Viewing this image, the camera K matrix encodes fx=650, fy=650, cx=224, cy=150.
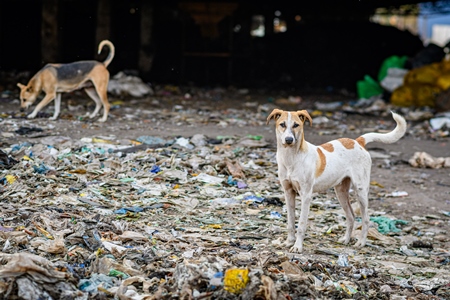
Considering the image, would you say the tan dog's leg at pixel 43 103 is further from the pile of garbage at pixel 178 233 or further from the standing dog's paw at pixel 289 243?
the standing dog's paw at pixel 289 243

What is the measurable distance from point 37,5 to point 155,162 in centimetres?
1091

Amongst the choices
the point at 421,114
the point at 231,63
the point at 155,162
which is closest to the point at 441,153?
the point at 421,114

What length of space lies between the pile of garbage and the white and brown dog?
236 millimetres

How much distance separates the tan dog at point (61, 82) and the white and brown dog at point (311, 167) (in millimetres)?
5574

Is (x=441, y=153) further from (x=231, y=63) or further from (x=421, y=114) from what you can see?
(x=231, y=63)

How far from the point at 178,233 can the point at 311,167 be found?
1.16 m

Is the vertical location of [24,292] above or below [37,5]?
below

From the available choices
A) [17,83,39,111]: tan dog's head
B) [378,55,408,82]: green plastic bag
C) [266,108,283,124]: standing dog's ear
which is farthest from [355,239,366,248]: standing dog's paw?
[378,55,408,82]: green plastic bag

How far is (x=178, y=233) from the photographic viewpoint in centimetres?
507

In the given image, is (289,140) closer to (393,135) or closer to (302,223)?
(302,223)

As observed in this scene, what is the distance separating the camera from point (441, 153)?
9250 millimetres

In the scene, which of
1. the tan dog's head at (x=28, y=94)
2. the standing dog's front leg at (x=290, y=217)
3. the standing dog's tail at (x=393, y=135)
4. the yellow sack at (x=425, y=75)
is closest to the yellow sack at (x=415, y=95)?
the yellow sack at (x=425, y=75)

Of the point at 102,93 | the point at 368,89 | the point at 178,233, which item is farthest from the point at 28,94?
the point at 368,89

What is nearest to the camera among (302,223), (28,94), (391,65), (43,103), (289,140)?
(289,140)
